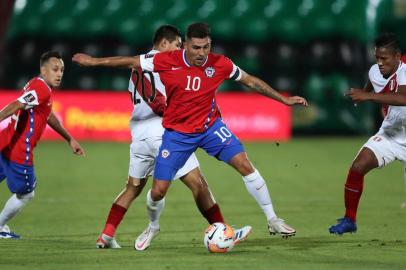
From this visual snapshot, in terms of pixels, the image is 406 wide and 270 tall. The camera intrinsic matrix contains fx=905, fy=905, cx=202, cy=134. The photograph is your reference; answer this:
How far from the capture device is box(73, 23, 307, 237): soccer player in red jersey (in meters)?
7.85

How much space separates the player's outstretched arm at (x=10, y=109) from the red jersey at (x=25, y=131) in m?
0.31

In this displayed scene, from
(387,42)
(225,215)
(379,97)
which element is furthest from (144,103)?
(225,215)

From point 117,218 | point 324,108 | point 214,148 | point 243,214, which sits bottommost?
point 324,108

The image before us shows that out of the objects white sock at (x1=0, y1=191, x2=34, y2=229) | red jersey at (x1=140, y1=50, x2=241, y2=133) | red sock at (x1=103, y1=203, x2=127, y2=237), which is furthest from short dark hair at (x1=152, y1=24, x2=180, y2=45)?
white sock at (x1=0, y1=191, x2=34, y2=229)

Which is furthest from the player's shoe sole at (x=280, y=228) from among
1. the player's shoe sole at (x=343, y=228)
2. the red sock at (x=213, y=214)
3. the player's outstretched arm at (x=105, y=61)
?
the player's outstretched arm at (x=105, y=61)

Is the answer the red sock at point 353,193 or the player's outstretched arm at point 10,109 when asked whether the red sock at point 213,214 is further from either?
the player's outstretched arm at point 10,109

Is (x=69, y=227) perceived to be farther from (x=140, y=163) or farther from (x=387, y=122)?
(x=387, y=122)

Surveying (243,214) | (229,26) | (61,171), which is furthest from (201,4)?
(243,214)

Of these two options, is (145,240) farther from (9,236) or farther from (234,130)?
(234,130)

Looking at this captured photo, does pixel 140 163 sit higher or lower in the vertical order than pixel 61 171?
higher

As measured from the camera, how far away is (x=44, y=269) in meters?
6.81

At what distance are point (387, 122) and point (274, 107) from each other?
13309 mm

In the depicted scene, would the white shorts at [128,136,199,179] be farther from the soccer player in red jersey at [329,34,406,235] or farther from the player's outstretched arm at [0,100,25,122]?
the soccer player in red jersey at [329,34,406,235]

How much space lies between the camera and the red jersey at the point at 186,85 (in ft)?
25.8
